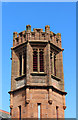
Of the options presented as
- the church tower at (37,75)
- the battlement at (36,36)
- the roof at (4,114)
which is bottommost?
the roof at (4,114)

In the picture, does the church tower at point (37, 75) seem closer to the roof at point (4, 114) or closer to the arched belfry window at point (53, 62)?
the arched belfry window at point (53, 62)

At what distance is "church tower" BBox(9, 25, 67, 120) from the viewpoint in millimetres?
39625

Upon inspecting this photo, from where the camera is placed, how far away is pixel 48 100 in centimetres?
3978

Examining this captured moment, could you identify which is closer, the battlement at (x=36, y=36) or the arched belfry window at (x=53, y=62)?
the arched belfry window at (x=53, y=62)

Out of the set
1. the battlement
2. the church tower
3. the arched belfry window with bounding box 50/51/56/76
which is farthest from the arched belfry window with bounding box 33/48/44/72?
the battlement

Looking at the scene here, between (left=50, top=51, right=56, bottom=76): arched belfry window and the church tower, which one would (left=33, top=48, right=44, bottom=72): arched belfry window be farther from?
(left=50, top=51, right=56, bottom=76): arched belfry window

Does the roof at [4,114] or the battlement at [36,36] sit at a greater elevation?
the battlement at [36,36]

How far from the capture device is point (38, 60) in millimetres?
42188

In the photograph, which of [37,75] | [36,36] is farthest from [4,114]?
[36,36]

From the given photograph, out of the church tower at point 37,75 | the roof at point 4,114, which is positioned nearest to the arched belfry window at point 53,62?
the church tower at point 37,75

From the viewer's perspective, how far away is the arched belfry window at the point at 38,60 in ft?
137

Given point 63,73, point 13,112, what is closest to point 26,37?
point 63,73

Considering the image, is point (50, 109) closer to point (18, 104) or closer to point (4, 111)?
point (18, 104)

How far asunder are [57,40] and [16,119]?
33.4 ft
